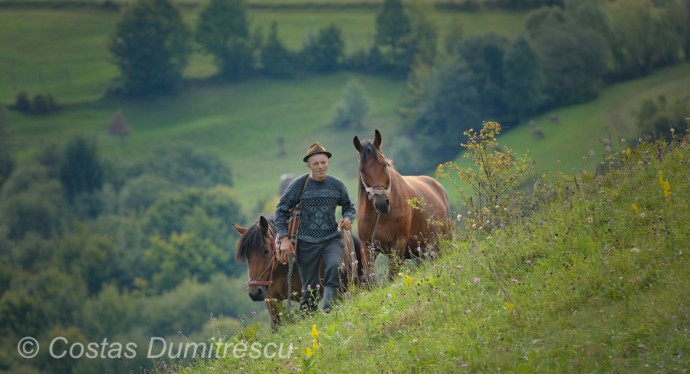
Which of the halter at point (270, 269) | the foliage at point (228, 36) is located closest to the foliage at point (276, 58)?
the foliage at point (228, 36)

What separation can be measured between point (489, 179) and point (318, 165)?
2482mm

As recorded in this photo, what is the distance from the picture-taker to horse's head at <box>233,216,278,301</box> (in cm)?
1466

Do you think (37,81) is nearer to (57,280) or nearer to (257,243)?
(57,280)

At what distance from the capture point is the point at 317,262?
14.2 meters

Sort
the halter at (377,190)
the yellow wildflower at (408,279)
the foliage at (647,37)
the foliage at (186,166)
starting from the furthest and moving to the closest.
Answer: the foliage at (186,166), the foliage at (647,37), the halter at (377,190), the yellow wildflower at (408,279)

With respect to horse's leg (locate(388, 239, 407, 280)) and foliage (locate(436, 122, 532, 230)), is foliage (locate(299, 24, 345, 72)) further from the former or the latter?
foliage (locate(436, 122, 532, 230))

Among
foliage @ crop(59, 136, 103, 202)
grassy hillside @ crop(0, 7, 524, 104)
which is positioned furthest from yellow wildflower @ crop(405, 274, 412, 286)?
grassy hillside @ crop(0, 7, 524, 104)

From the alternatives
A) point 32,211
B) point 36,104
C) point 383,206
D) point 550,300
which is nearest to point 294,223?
point 383,206

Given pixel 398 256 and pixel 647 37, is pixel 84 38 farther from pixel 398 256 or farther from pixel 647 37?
pixel 398 256

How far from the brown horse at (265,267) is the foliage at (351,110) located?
379ft

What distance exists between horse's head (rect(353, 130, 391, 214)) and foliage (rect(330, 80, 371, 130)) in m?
116

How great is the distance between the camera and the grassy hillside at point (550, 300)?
9.50 meters

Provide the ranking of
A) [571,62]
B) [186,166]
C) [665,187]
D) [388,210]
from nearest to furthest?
[665,187] < [388,210] < [571,62] < [186,166]

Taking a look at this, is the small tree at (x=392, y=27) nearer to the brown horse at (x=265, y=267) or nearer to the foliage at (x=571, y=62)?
the foliage at (x=571, y=62)
